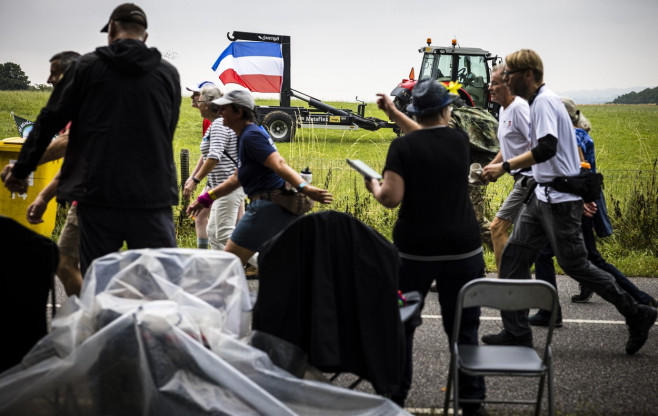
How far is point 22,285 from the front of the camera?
3312 mm

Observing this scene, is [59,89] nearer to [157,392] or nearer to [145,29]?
[145,29]

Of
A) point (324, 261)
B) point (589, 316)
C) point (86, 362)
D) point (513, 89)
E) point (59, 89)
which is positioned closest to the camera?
point (86, 362)

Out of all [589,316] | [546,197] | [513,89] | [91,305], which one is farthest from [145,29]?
[589,316]

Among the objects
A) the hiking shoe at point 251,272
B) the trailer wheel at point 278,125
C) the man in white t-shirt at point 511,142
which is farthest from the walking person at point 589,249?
the trailer wheel at point 278,125

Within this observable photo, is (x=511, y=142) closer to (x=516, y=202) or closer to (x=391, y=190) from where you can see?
(x=516, y=202)

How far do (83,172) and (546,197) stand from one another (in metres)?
3.06

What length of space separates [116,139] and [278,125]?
2029cm

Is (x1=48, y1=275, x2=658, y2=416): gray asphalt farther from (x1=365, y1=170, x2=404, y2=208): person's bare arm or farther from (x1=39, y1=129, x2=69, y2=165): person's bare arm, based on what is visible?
(x1=39, y1=129, x2=69, y2=165): person's bare arm

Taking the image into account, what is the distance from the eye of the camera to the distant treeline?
46000 mm

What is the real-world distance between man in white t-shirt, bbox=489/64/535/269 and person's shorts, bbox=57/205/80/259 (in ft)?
10.1

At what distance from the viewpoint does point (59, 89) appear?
13.1 ft

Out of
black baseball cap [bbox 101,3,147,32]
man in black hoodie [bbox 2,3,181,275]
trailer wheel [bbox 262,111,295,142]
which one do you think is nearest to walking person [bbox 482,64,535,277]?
man in black hoodie [bbox 2,3,181,275]

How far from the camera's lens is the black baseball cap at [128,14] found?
13.4 ft

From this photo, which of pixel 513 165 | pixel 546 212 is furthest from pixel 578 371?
pixel 513 165
